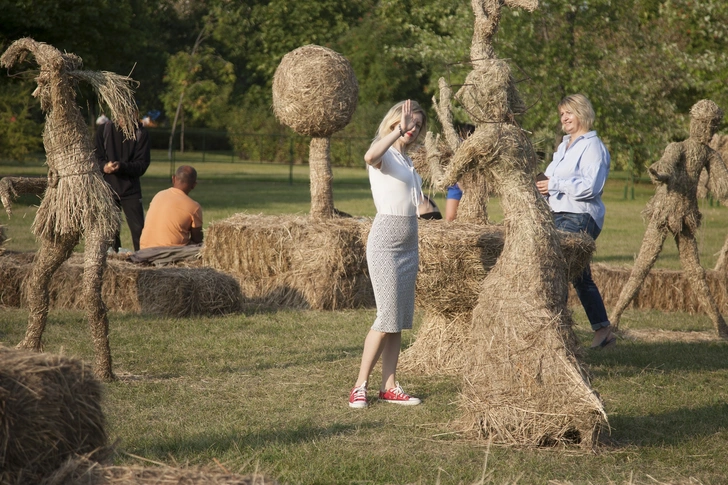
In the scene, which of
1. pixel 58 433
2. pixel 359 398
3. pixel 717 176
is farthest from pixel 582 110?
pixel 58 433

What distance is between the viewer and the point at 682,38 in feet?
92.7

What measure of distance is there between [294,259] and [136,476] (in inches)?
266

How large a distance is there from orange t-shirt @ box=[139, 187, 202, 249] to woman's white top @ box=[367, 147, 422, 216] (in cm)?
475

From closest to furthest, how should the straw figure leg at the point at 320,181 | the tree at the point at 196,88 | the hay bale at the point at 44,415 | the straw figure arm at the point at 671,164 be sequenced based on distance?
1. the hay bale at the point at 44,415
2. the straw figure arm at the point at 671,164
3. the straw figure leg at the point at 320,181
4. the tree at the point at 196,88

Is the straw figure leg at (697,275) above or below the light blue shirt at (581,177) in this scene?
below

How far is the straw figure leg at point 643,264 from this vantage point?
829 centimetres

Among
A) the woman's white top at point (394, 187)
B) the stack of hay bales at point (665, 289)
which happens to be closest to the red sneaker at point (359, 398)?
the woman's white top at point (394, 187)

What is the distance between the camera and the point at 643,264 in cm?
838

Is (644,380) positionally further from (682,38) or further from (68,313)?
(682,38)

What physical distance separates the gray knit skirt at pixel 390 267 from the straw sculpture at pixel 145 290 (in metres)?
3.54

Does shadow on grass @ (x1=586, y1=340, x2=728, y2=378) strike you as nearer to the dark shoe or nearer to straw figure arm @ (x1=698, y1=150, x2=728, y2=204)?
the dark shoe

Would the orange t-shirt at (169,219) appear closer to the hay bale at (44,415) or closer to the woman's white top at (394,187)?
the woman's white top at (394,187)

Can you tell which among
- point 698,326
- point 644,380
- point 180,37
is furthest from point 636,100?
point 180,37

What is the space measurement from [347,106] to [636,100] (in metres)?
18.4
